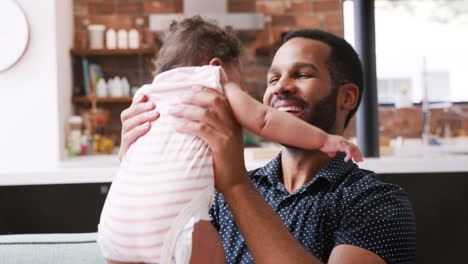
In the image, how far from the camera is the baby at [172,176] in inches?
41.1

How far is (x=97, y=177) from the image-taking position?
233cm

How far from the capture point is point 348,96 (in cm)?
159

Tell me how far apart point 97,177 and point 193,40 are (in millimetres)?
1126

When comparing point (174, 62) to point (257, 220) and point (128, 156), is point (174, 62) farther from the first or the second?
point (257, 220)

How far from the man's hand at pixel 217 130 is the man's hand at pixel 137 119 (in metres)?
0.07

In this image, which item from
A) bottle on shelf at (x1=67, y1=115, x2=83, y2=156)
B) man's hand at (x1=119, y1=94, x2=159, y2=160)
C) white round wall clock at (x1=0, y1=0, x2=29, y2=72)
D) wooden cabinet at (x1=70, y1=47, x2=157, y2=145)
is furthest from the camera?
wooden cabinet at (x1=70, y1=47, x2=157, y2=145)

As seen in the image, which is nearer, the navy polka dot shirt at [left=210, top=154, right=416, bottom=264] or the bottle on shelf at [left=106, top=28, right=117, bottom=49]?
the navy polka dot shirt at [left=210, top=154, right=416, bottom=264]

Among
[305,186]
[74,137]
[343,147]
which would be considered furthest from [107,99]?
[343,147]

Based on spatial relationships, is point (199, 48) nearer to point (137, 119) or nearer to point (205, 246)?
point (137, 119)

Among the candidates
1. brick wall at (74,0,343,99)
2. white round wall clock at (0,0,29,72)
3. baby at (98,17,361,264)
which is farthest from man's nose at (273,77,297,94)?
brick wall at (74,0,343,99)

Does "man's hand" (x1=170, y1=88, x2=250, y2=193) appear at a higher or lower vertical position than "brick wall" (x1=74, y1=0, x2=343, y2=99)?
lower

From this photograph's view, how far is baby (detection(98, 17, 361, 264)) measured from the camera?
3.43 feet

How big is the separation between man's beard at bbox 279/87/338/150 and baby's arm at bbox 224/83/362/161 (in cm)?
34

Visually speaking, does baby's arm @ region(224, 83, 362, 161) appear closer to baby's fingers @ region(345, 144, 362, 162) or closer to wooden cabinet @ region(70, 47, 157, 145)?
baby's fingers @ region(345, 144, 362, 162)
